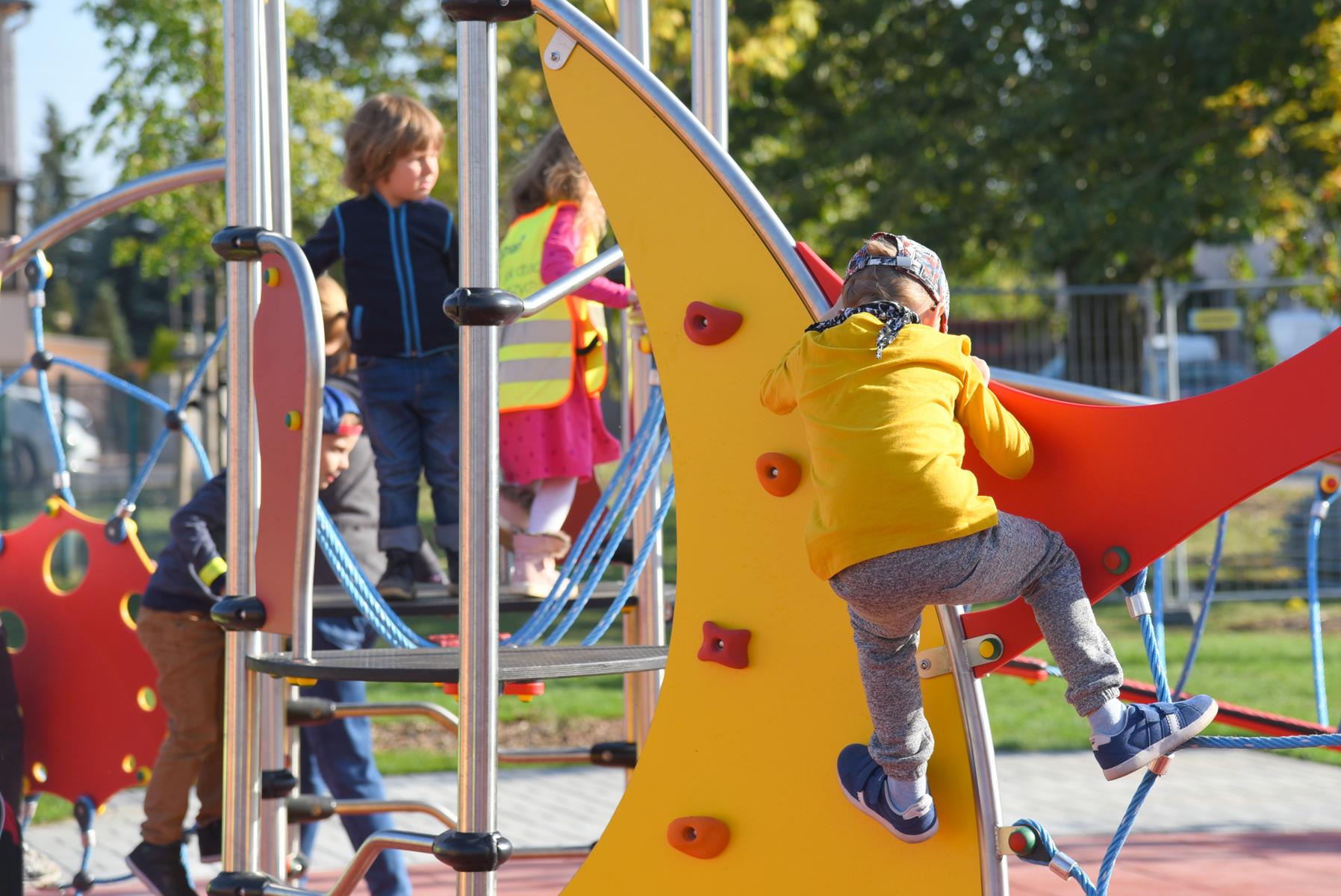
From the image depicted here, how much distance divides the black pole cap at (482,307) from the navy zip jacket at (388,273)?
5.18 feet

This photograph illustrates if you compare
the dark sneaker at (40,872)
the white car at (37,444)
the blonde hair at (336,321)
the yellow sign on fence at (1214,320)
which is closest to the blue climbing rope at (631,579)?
the blonde hair at (336,321)

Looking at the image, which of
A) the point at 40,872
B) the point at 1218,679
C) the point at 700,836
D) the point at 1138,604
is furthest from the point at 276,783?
the point at 1218,679

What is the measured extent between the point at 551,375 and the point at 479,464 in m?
1.62

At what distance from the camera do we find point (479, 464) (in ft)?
8.34

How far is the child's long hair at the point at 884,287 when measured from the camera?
229cm

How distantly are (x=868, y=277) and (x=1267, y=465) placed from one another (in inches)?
24.8

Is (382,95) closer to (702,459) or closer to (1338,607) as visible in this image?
(702,459)

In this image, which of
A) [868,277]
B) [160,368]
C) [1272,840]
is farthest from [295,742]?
[160,368]

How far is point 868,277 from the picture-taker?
2311 millimetres

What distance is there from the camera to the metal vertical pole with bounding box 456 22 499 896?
2.52 metres

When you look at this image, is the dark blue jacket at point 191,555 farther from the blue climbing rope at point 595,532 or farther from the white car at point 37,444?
the white car at point 37,444

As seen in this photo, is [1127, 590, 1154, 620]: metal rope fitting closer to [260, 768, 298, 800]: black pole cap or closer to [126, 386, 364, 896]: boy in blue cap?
[260, 768, 298, 800]: black pole cap

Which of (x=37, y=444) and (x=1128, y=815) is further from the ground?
(x=1128, y=815)

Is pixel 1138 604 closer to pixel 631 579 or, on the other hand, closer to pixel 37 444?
pixel 631 579
